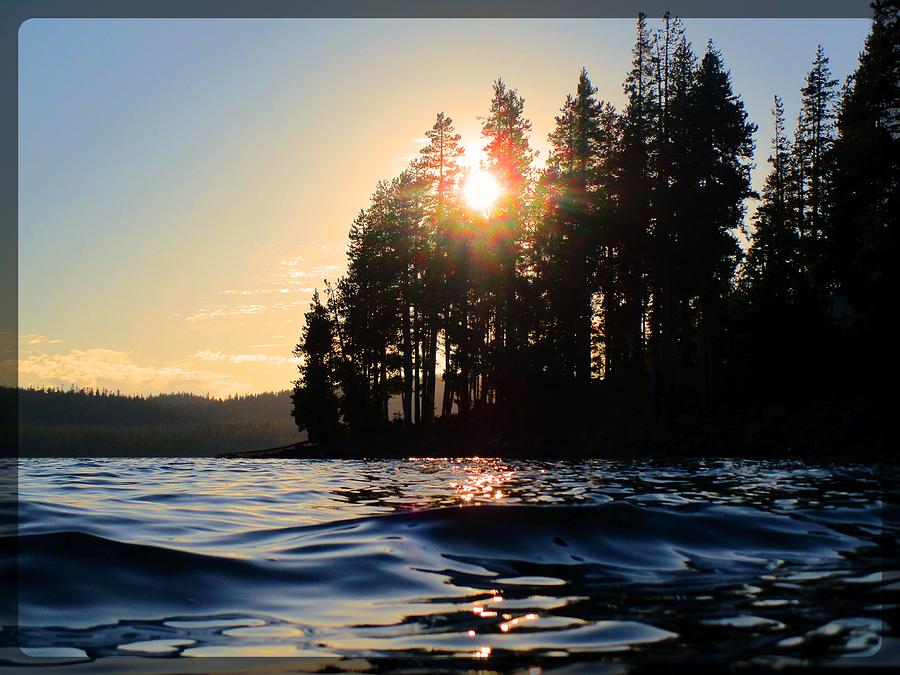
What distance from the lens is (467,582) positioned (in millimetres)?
4105

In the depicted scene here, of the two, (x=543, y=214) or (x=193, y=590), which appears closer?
(x=193, y=590)

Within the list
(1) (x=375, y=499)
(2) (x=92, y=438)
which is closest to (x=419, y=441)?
(1) (x=375, y=499)

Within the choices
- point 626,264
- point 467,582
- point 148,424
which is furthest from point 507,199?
point 148,424

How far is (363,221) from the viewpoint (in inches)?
2064

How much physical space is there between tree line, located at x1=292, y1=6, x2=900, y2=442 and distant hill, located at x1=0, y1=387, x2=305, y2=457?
86.1 ft

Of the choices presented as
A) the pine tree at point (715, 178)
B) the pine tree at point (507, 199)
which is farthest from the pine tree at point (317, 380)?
the pine tree at point (715, 178)

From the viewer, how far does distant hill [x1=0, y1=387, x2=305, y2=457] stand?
87.9m

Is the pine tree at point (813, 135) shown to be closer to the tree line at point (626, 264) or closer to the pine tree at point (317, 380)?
the tree line at point (626, 264)

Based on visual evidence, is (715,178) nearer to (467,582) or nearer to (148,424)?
(467,582)

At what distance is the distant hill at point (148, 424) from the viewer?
87.9 meters

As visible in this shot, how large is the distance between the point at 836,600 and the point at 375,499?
626 cm

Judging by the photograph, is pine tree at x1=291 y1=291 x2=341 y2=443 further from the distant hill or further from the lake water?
the lake water

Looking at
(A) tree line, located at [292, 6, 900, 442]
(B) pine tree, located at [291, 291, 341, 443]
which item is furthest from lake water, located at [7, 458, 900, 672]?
(B) pine tree, located at [291, 291, 341, 443]

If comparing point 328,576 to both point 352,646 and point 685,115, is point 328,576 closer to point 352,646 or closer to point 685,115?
point 352,646
